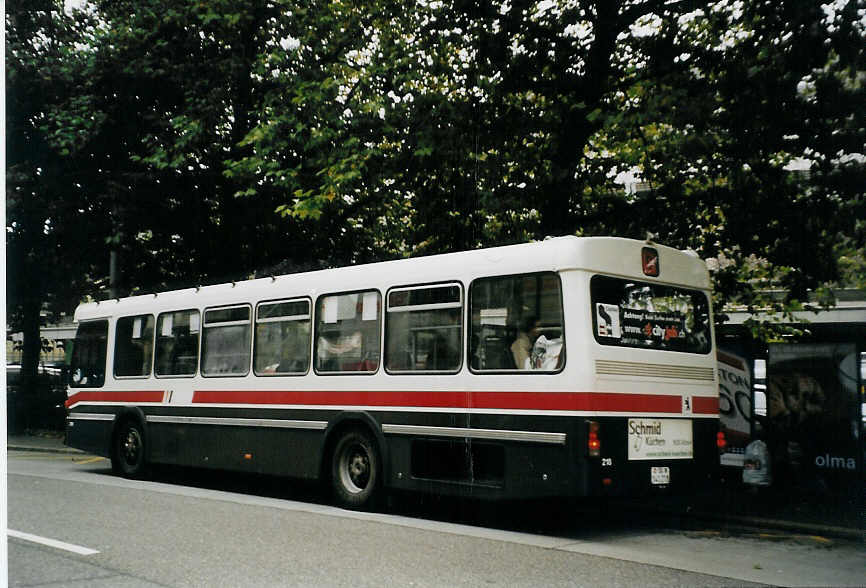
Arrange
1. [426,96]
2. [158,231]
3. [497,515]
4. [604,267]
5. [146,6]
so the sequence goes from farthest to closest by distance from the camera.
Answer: [158,231]
[146,6]
[426,96]
[497,515]
[604,267]

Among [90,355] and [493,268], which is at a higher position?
[493,268]

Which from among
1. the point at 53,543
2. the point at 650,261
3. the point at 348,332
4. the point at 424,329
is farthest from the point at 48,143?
the point at 650,261

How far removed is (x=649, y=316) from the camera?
9688 mm

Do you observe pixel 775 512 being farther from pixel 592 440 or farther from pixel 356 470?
pixel 356 470

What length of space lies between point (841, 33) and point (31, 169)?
16.0 meters

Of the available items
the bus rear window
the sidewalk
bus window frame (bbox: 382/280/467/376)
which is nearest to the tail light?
the bus rear window

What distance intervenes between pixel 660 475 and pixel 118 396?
8.89 meters

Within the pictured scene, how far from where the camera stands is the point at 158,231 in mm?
21797

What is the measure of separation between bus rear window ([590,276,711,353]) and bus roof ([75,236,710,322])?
4.7 inches

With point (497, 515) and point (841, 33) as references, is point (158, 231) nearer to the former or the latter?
point (497, 515)

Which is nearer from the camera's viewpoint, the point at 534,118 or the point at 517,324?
the point at 517,324

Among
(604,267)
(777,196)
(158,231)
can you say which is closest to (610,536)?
(604,267)

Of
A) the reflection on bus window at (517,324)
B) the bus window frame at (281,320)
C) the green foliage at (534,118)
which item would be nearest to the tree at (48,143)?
the green foliage at (534,118)

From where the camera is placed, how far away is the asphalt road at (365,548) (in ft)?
22.5
